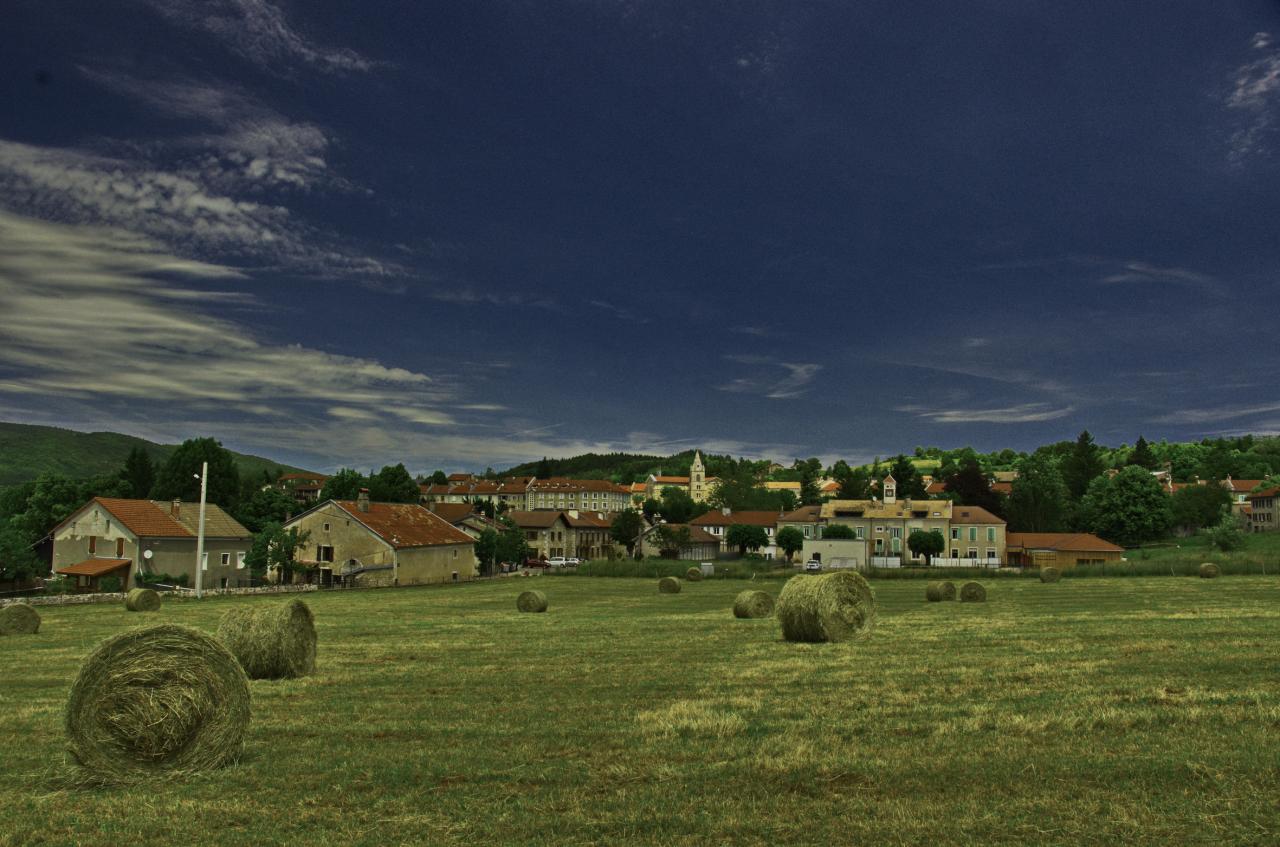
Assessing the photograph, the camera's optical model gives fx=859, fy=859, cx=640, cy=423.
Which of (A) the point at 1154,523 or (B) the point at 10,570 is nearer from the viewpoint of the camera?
(B) the point at 10,570

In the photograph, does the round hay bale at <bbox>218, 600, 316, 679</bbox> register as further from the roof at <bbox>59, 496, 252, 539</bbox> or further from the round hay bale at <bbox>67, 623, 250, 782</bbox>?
the roof at <bbox>59, 496, 252, 539</bbox>

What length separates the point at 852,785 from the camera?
32.4ft

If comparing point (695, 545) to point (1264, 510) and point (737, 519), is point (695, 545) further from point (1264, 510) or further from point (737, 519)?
Answer: point (1264, 510)

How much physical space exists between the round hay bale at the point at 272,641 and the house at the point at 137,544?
43.7 m

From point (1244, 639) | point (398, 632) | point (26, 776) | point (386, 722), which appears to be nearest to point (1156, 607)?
point (1244, 639)

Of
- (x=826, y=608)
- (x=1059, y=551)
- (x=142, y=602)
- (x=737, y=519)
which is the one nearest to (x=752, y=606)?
(x=826, y=608)

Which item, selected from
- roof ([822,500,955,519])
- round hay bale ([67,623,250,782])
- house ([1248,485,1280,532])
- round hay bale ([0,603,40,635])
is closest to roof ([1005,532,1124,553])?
roof ([822,500,955,519])

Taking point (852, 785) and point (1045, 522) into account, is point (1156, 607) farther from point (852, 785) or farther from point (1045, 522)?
point (1045, 522)

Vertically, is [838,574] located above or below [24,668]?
above

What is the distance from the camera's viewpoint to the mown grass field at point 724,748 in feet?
28.6

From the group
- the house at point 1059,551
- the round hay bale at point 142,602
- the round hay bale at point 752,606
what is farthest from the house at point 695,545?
the round hay bale at point 752,606

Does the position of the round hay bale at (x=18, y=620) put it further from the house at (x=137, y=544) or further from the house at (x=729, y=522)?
the house at (x=729, y=522)

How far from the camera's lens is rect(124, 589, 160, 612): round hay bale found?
38.8 m

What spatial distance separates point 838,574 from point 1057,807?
17127mm
